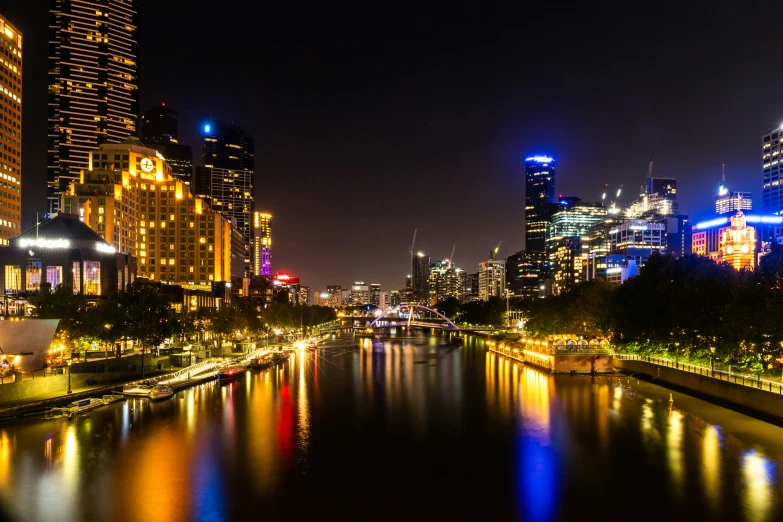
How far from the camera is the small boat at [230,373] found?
56278 millimetres

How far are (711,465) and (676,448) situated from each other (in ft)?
10.5

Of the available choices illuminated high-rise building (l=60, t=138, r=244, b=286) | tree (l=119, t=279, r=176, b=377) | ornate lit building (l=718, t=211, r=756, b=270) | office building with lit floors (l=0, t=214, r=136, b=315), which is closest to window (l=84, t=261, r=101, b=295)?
office building with lit floors (l=0, t=214, r=136, b=315)

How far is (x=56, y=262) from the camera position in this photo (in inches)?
2655

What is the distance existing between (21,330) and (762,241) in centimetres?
16115

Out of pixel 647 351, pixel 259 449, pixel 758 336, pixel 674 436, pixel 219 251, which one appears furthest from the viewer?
pixel 219 251

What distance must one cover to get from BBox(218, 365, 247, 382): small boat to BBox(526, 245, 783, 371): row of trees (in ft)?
123

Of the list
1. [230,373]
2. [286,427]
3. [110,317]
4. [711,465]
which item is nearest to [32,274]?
[110,317]

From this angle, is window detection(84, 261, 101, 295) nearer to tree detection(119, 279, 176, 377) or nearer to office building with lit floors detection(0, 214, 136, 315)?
office building with lit floors detection(0, 214, 136, 315)

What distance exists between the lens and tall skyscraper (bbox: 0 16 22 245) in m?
95.4

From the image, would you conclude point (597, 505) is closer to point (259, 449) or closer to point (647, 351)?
point (259, 449)

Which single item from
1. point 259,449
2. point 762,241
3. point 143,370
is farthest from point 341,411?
point 762,241

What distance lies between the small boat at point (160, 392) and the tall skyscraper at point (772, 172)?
584ft

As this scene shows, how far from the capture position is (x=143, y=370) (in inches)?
1972

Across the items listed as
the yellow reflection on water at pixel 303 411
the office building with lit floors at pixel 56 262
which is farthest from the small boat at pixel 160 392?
the office building with lit floors at pixel 56 262
